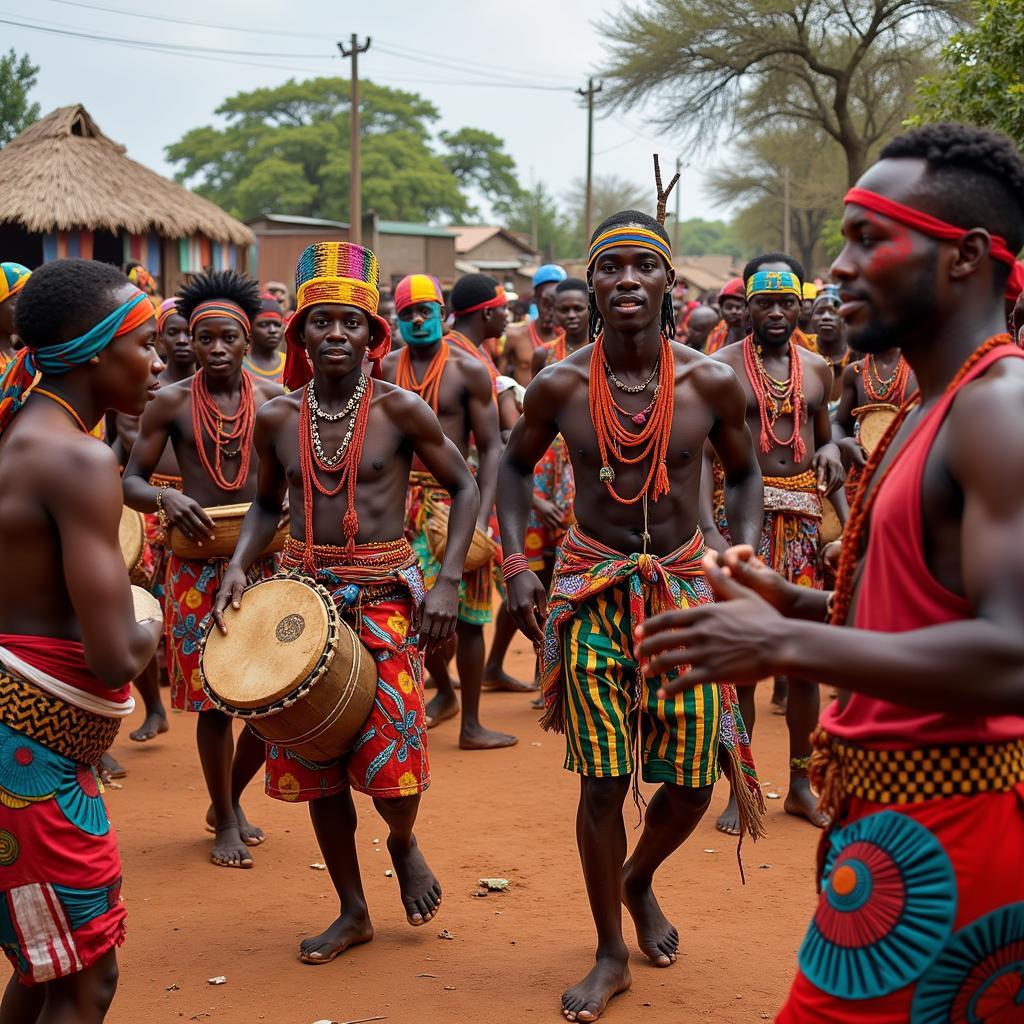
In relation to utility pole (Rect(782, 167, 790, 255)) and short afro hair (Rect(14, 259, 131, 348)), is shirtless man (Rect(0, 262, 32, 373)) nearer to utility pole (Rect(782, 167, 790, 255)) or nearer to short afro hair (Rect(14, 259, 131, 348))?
short afro hair (Rect(14, 259, 131, 348))

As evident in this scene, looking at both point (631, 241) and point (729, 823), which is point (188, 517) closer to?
point (631, 241)

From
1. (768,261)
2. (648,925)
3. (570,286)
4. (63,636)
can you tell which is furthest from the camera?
(570,286)

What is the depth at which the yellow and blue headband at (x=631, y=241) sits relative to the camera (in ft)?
14.7

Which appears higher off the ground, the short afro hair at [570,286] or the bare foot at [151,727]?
the short afro hair at [570,286]

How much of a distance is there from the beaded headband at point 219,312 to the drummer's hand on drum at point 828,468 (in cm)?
290

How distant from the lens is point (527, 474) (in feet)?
15.8

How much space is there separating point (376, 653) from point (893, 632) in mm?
2747

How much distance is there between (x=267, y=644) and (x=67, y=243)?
1954cm

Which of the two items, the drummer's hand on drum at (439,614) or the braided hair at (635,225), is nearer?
the braided hair at (635,225)

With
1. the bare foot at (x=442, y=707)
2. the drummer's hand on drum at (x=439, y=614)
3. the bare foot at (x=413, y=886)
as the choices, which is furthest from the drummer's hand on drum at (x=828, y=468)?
the bare foot at (x=442, y=707)

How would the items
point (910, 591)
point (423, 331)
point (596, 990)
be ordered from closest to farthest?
1. point (910, 591)
2. point (596, 990)
3. point (423, 331)

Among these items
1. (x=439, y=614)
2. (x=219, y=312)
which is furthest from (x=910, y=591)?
(x=219, y=312)

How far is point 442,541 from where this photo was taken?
24.3ft

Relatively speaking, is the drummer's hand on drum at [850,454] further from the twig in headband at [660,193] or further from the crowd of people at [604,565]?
the twig in headband at [660,193]
